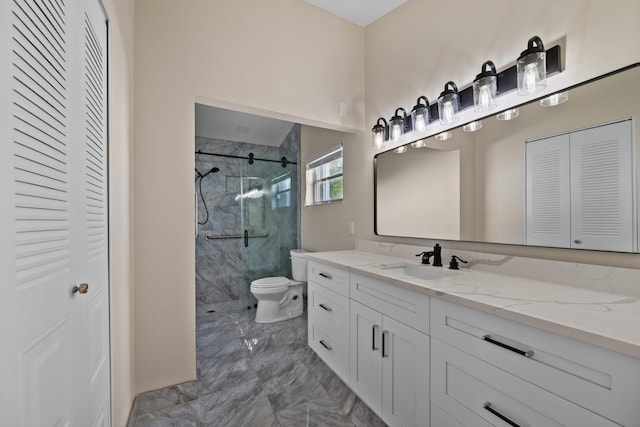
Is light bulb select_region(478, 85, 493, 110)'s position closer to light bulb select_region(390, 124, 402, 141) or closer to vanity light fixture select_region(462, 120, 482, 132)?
vanity light fixture select_region(462, 120, 482, 132)

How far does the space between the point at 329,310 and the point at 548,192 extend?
150 centimetres

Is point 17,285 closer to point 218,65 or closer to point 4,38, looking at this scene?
point 4,38

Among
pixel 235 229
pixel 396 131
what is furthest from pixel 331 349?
pixel 235 229

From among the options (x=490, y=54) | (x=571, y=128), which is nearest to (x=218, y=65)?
(x=490, y=54)

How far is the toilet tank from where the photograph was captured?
3.29 metres

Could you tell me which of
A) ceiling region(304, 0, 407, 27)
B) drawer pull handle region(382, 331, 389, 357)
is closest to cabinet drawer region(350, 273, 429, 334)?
drawer pull handle region(382, 331, 389, 357)

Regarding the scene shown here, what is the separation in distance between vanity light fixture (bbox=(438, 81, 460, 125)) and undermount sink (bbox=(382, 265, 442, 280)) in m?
0.98

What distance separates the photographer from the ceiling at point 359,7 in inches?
90.7

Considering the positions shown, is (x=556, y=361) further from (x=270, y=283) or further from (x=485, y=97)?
(x=270, y=283)

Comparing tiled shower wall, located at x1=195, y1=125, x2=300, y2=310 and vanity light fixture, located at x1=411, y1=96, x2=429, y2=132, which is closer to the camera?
vanity light fixture, located at x1=411, y1=96, x2=429, y2=132

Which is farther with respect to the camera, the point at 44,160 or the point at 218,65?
the point at 218,65

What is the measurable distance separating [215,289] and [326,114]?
2717mm

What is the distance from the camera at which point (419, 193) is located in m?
2.06

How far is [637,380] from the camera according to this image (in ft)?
2.22
